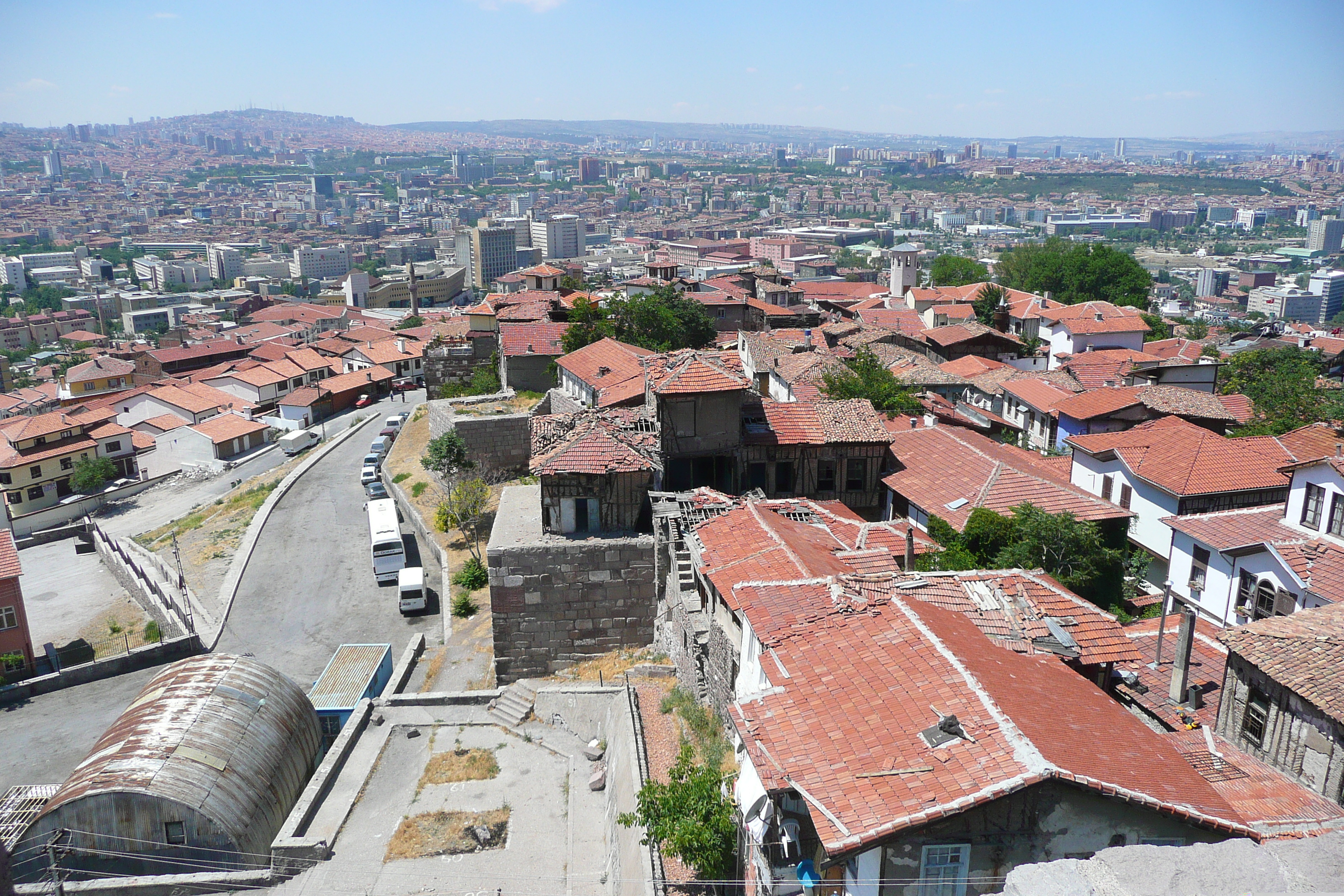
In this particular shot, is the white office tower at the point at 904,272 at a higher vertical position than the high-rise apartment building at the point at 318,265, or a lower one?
higher

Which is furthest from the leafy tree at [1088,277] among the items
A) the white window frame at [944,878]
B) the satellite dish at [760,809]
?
the white window frame at [944,878]

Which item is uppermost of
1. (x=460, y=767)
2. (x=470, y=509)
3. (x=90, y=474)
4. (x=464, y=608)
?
(x=470, y=509)

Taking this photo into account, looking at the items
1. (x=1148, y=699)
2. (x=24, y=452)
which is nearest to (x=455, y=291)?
(x=24, y=452)

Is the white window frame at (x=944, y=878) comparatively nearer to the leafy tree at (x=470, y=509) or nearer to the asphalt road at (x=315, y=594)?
the asphalt road at (x=315, y=594)

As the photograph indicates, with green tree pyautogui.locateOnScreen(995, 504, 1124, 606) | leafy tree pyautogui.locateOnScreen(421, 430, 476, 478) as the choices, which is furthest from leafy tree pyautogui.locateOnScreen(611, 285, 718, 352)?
green tree pyautogui.locateOnScreen(995, 504, 1124, 606)

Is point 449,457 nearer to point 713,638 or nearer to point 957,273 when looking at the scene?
point 713,638

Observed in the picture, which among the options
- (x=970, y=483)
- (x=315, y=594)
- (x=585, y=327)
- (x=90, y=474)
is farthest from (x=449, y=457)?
(x=90, y=474)
